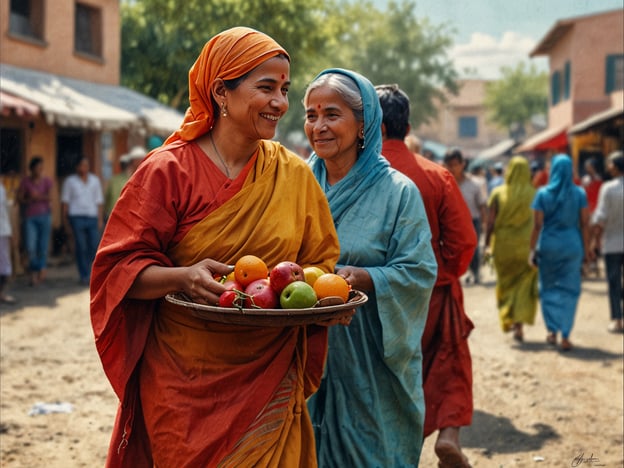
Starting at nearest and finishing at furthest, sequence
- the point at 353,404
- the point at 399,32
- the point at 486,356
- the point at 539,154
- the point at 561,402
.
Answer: the point at 353,404 → the point at 561,402 → the point at 486,356 → the point at 539,154 → the point at 399,32

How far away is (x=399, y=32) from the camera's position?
4894 cm

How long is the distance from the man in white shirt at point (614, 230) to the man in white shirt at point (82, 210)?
7.50 metres

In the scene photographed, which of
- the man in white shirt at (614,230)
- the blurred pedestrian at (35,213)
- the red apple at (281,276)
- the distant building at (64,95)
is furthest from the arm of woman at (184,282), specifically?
the distant building at (64,95)

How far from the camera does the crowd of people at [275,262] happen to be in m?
2.97

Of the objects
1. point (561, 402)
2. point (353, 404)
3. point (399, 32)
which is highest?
point (399, 32)

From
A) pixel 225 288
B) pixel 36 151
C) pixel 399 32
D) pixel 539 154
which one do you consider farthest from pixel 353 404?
pixel 399 32

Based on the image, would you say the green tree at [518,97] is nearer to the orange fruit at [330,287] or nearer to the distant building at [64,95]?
the distant building at [64,95]

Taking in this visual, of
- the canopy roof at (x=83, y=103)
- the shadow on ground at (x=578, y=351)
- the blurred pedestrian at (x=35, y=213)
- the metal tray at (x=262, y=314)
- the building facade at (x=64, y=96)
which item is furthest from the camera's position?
the building facade at (x=64, y=96)

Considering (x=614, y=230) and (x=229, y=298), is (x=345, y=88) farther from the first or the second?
(x=614, y=230)

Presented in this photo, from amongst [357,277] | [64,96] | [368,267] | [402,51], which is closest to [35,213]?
[64,96]

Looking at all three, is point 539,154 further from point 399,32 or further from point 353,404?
point 353,404

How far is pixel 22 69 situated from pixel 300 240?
Result: 51.3 feet

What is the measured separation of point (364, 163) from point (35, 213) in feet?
34.0
